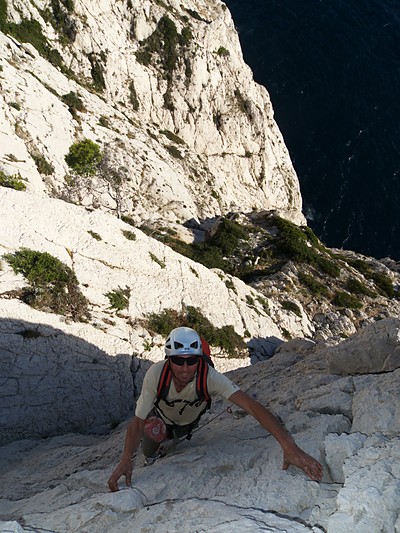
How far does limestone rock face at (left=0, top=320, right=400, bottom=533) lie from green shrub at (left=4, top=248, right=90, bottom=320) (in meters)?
6.21

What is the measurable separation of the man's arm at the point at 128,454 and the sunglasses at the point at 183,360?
1.26m

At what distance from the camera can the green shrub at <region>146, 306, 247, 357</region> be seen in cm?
1938

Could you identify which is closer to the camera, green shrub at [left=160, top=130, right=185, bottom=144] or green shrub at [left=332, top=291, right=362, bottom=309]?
green shrub at [left=332, top=291, right=362, bottom=309]

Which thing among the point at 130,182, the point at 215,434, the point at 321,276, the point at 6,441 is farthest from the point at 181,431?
the point at 130,182

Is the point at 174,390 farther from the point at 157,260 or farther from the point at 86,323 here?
the point at 157,260

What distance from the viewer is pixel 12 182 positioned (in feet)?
94.8

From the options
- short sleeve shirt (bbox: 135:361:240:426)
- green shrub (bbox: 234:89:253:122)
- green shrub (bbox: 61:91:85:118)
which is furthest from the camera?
green shrub (bbox: 234:89:253:122)

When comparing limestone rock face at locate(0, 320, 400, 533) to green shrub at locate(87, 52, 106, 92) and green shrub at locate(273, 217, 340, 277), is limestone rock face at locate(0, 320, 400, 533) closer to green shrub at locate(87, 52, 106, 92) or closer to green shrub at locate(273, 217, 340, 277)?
green shrub at locate(273, 217, 340, 277)


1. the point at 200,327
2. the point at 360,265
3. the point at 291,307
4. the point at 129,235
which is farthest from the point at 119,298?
the point at 360,265

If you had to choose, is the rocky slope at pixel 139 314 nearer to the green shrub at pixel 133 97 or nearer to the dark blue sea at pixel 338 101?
the green shrub at pixel 133 97

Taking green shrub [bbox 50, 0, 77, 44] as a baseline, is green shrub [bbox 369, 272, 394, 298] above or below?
below

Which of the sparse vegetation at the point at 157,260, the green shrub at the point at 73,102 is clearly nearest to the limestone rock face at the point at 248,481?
the sparse vegetation at the point at 157,260

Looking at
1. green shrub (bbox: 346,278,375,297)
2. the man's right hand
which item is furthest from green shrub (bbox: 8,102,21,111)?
the man's right hand

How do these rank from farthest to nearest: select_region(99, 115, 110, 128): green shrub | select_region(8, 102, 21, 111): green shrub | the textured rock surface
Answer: select_region(99, 115, 110, 128): green shrub < select_region(8, 102, 21, 111): green shrub < the textured rock surface
